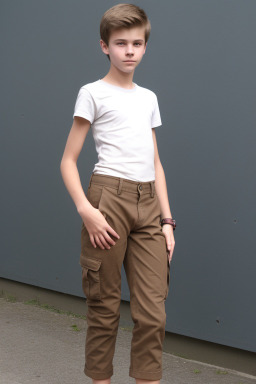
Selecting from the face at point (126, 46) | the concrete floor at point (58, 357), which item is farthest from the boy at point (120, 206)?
the concrete floor at point (58, 357)

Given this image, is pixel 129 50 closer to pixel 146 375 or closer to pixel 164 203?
pixel 164 203

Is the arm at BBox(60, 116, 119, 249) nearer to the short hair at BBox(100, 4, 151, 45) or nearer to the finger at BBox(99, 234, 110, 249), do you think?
the finger at BBox(99, 234, 110, 249)

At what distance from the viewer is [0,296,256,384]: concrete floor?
12.0ft

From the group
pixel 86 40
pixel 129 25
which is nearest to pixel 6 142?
pixel 86 40

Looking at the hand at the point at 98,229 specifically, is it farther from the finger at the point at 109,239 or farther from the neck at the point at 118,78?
the neck at the point at 118,78

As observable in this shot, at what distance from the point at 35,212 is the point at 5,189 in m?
0.37

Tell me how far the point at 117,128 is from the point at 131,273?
600 mm

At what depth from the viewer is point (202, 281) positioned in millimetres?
3850

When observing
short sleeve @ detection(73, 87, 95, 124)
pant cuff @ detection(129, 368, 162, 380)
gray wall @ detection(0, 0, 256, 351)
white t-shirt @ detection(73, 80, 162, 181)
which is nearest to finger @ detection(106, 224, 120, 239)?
white t-shirt @ detection(73, 80, 162, 181)

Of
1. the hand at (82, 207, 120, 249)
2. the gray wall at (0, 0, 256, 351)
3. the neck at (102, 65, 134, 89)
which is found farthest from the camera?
the gray wall at (0, 0, 256, 351)

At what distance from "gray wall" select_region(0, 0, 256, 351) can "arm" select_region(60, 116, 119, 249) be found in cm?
103

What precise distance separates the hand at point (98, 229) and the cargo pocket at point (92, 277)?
0.28 ft

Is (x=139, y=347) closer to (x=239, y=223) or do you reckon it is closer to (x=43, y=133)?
(x=239, y=223)

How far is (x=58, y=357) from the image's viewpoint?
396 centimetres
